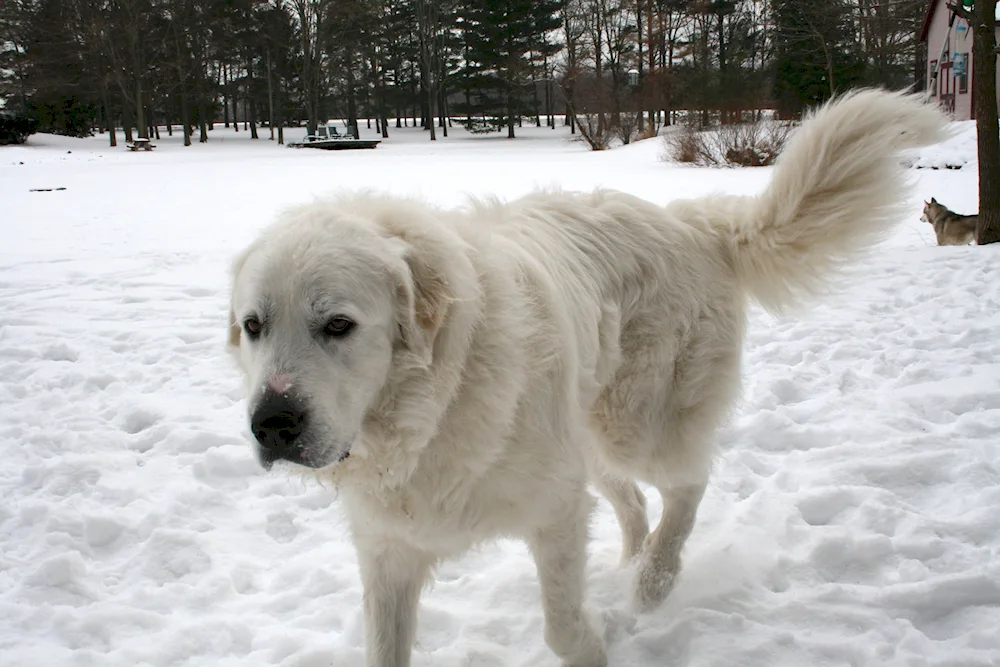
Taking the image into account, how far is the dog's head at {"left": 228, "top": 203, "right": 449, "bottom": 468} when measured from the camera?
78.7 inches

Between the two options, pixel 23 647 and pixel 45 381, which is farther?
pixel 45 381

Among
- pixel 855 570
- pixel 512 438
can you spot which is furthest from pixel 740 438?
pixel 512 438

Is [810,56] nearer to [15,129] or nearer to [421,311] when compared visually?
[421,311]

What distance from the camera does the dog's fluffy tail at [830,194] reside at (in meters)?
3.03

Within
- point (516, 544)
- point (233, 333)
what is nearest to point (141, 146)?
point (516, 544)

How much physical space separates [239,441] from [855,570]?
10.5 ft

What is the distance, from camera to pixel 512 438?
2324mm

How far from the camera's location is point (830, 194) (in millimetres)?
3123

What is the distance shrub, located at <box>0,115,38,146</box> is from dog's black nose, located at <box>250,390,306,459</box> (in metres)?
43.4

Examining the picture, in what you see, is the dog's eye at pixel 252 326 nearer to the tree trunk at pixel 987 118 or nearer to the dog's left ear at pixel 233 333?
the dog's left ear at pixel 233 333

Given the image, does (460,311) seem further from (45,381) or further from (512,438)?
(45,381)

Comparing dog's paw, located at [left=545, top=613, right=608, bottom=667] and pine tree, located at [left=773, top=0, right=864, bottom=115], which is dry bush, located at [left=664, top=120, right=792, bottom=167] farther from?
dog's paw, located at [left=545, top=613, right=608, bottom=667]

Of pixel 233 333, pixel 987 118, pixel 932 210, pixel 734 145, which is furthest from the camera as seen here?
pixel 734 145

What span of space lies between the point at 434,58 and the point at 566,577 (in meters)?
49.5
